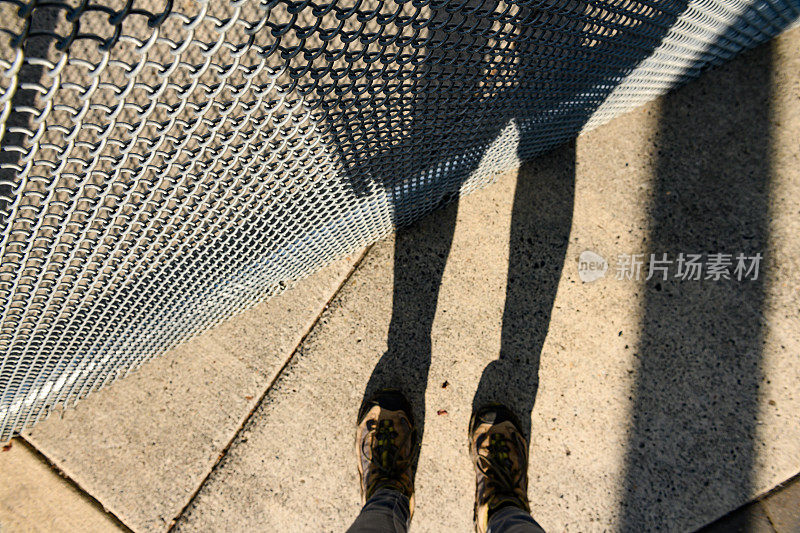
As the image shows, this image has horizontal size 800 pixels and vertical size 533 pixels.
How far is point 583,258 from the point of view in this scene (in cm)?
259

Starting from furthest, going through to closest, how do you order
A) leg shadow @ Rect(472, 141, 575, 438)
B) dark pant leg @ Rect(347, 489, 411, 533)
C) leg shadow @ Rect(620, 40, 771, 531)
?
leg shadow @ Rect(472, 141, 575, 438) → leg shadow @ Rect(620, 40, 771, 531) → dark pant leg @ Rect(347, 489, 411, 533)

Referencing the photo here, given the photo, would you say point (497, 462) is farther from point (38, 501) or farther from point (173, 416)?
point (38, 501)

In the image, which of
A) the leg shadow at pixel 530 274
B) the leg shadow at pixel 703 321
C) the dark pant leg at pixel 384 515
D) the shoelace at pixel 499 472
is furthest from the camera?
the leg shadow at pixel 530 274

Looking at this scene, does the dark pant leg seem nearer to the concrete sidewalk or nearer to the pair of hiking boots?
the pair of hiking boots

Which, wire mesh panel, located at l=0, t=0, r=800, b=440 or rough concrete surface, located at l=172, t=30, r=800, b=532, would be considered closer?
wire mesh panel, located at l=0, t=0, r=800, b=440

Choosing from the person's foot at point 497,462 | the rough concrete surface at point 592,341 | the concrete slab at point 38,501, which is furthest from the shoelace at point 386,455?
the concrete slab at point 38,501

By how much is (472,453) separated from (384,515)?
0.58 m

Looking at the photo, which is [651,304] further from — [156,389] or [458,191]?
[156,389]

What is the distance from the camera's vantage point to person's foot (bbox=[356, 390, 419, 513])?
2271 mm

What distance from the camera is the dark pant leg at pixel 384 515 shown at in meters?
1.96

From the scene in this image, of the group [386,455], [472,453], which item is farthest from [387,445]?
[472,453]

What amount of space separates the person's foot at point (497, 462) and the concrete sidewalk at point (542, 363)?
10 centimetres

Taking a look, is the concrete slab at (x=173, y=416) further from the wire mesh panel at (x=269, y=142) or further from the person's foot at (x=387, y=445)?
the person's foot at (x=387, y=445)

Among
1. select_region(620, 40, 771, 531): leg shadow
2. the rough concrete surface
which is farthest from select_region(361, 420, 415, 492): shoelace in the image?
select_region(620, 40, 771, 531): leg shadow
